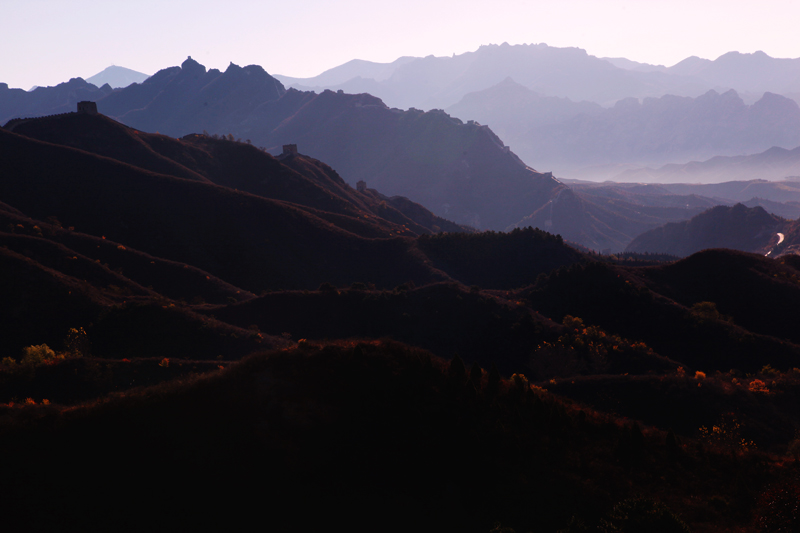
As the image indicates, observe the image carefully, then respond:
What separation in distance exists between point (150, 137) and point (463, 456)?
152 metres

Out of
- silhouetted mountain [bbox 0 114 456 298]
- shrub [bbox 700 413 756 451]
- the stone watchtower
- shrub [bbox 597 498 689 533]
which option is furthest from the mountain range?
the stone watchtower

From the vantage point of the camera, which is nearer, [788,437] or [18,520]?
[18,520]

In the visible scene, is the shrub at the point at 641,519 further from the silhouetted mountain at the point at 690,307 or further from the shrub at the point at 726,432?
the silhouetted mountain at the point at 690,307

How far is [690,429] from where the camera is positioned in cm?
3403

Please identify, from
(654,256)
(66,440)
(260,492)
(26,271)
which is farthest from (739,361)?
(654,256)

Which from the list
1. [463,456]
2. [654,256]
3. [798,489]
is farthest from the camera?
[654,256]

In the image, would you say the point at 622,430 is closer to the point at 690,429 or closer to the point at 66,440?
the point at 690,429

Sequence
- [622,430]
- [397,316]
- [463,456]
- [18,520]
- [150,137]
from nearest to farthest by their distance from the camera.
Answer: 1. [18,520]
2. [463,456]
3. [622,430]
4. [397,316]
5. [150,137]

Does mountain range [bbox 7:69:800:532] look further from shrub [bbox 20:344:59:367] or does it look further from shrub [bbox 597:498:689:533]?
shrub [bbox 20:344:59:367]

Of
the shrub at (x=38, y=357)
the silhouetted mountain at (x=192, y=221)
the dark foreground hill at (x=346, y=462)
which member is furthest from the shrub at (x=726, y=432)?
the silhouetted mountain at (x=192, y=221)

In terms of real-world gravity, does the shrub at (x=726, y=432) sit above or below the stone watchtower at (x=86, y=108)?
below

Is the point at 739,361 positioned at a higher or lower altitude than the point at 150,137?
lower

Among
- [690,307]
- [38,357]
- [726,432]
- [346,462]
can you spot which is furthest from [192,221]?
[690,307]

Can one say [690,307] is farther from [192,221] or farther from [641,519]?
[192,221]
